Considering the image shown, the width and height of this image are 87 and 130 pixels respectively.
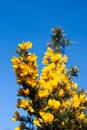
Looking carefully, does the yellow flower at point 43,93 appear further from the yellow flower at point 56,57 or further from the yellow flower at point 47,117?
the yellow flower at point 56,57

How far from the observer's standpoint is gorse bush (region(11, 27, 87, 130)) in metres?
18.1

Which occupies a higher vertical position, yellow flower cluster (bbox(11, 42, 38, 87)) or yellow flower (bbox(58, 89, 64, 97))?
yellow flower cluster (bbox(11, 42, 38, 87))

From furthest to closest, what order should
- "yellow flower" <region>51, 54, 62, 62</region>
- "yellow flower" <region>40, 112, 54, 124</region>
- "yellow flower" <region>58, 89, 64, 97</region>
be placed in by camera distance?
"yellow flower" <region>51, 54, 62, 62</region>
"yellow flower" <region>58, 89, 64, 97</region>
"yellow flower" <region>40, 112, 54, 124</region>

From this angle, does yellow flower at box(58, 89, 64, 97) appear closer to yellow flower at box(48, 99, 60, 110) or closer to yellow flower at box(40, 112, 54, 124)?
yellow flower at box(48, 99, 60, 110)

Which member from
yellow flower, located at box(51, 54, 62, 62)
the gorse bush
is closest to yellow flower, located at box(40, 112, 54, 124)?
the gorse bush

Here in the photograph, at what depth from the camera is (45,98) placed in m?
18.6

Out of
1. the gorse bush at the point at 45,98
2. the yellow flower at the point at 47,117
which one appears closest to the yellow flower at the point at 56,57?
the gorse bush at the point at 45,98

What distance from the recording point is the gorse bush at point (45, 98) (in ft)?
59.5

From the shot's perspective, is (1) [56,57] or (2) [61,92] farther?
(1) [56,57]

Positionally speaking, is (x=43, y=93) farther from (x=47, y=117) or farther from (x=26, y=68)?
(x=26, y=68)

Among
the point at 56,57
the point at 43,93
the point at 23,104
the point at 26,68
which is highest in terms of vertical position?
the point at 56,57

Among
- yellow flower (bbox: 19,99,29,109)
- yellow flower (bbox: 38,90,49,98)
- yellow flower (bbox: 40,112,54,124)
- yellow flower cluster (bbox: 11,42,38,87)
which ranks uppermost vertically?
yellow flower cluster (bbox: 11,42,38,87)

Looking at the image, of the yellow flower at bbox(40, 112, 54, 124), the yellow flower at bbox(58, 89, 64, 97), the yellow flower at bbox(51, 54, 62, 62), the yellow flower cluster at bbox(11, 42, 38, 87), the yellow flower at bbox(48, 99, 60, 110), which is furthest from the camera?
the yellow flower at bbox(51, 54, 62, 62)

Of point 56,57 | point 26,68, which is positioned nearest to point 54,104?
point 26,68
